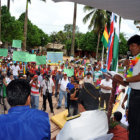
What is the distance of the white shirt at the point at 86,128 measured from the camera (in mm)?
1405

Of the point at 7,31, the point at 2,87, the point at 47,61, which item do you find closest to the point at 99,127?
the point at 2,87

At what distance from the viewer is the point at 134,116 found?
1721 millimetres

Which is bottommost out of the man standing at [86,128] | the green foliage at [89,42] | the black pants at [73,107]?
the black pants at [73,107]

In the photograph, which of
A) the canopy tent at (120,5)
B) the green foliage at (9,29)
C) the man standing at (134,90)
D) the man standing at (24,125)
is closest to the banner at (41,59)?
the canopy tent at (120,5)

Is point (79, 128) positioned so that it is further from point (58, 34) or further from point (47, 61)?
point (58, 34)

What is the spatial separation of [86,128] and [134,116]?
0.55 metres

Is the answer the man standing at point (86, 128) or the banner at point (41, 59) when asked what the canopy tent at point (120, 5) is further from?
the banner at point (41, 59)

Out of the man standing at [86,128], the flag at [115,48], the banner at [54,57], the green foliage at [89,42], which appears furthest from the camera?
the green foliage at [89,42]

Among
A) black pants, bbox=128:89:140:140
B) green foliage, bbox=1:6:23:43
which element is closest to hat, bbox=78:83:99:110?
black pants, bbox=128:89:140:140

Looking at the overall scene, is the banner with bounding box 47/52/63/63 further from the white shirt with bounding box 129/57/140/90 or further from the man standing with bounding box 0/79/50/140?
the man standing with bounding box 0/79/50/140

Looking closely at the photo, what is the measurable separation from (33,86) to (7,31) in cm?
2320

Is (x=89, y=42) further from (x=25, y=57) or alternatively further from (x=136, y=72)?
(x=136, y=72)

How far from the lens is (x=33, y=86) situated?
6574 mm

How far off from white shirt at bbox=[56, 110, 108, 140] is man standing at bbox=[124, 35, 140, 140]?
0.35 m
